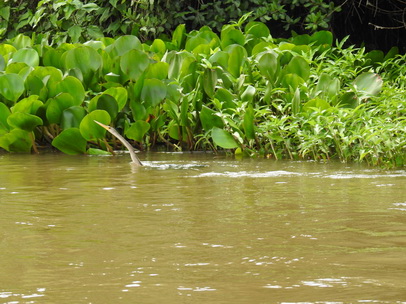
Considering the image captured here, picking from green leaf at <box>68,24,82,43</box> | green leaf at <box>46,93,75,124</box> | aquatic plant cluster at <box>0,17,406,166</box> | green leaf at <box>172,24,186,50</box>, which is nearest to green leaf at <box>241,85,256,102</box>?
aquatic plant cluster at <box>0,17,406,166</box>

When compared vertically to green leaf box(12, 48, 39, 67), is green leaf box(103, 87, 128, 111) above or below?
below

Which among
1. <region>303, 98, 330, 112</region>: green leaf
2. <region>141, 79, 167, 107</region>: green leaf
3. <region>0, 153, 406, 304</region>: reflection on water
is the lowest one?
<region>0, 153, 406, 304</region>: reflection on water

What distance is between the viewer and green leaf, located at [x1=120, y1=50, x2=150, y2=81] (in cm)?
664

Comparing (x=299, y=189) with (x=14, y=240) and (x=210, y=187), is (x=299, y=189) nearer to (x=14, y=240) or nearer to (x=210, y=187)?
(x=210, y=187)

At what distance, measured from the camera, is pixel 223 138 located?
577 cm

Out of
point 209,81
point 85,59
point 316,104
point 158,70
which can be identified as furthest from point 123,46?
point 316,104

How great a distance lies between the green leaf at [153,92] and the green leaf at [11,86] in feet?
3.21

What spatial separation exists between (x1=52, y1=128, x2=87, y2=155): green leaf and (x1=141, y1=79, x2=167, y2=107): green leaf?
0.65 meters

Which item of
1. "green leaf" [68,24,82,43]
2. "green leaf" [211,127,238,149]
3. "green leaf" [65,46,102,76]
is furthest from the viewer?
"green leaf" [68,24,82,43]

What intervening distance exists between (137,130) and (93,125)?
0.46 m

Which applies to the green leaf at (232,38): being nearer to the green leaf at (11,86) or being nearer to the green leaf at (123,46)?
the green leaf at (123,46)

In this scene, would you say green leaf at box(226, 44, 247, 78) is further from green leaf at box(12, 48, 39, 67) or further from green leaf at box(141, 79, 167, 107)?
green leaf at box(12, 48, 39, 67)

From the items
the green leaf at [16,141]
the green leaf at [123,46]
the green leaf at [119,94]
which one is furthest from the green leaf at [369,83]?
the green leaf at [16,141]

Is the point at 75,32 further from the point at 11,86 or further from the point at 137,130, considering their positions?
the point at 137,130
